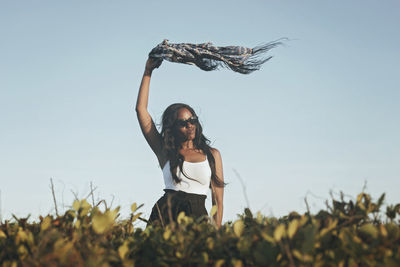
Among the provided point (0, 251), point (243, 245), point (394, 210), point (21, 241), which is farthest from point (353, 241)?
point (0, 251)

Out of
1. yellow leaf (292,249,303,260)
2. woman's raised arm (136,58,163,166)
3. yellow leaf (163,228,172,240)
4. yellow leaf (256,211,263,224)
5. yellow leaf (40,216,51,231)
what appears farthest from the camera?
woman's raised arm (136,58,163,166)

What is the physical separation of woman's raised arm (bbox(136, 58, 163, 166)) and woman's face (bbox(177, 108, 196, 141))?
358 mm

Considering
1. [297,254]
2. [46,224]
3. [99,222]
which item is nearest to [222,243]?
[297,254]

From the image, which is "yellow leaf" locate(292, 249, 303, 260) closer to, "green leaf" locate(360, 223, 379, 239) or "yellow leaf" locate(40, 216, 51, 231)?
"green leaf" locate(360, 223, 379, 239)

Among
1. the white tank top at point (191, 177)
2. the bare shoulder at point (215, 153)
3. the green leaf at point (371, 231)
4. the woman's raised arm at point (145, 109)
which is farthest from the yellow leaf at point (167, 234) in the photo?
the bare shoulder at point (215, 153)

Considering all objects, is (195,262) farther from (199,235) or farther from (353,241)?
(353,241)

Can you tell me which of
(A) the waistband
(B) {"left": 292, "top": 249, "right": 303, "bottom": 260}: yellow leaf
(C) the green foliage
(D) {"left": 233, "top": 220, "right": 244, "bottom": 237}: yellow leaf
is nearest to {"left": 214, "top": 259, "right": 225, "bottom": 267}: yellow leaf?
(C) the green foliage

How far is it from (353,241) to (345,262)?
14 centimetres

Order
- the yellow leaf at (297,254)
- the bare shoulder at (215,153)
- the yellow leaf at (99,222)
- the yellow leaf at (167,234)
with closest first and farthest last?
the yellow leaf at (297,254) → the yellow leaf at (99,222) → the yellow leaf at (167,234) → the bare shoulder at (215,153)

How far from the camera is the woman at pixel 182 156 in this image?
5102mm

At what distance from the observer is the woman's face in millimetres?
5715

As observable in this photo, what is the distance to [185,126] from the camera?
5727mm

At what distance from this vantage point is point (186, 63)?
5.61 m

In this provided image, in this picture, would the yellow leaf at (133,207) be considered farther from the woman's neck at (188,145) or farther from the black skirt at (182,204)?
the woman's neck at (188,145)
